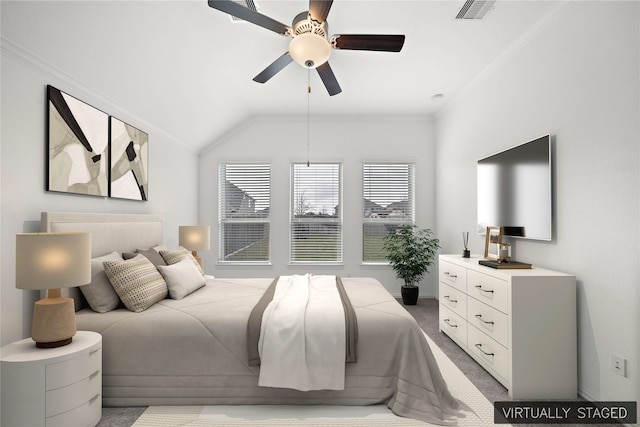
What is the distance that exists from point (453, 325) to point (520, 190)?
4.79ft

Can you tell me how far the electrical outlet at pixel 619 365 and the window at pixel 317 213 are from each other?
362cm

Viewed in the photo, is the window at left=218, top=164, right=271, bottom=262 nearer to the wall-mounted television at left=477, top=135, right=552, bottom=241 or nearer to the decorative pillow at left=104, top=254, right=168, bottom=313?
the decorative pillow at left=104, top=254, right=168, bottom=313

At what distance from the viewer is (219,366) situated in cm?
214

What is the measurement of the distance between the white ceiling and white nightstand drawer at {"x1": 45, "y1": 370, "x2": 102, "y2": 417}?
6.76 ft

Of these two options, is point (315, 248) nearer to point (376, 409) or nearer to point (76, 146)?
point (376, 409)

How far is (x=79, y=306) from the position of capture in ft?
8.02

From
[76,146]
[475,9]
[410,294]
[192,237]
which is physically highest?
[475,9]

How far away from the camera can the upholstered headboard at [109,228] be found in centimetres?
233

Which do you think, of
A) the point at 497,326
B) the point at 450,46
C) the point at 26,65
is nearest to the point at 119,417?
the point at 26,65

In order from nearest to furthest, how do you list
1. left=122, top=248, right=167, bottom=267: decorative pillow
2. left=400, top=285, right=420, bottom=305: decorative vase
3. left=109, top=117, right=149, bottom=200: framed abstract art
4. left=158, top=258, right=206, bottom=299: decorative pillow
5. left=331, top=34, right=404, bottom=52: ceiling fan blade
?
left=331, top=34, right=404, bottom=52: ceiling fan blade → left=158, top=258, right=206, bottom=299: decorative pillow → left=122, top=248, right=167, bottom=267: decorative pillow → left=109, top=117, right=149, bottom=200: framed abstract art → left=400, top=285, right=420, bottom=305: decorative vase

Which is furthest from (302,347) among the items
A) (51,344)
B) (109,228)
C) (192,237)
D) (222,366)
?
(192,237)

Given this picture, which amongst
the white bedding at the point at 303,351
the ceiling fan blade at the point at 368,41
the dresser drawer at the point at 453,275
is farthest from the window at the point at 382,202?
the white bedding at the point at 303,351

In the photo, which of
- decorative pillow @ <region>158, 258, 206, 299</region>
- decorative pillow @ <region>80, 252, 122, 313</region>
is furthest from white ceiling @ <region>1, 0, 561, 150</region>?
decorative pillow @ <region>158, 258, 206, 299</region>

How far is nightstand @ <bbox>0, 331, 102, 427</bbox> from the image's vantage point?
1.67 m
